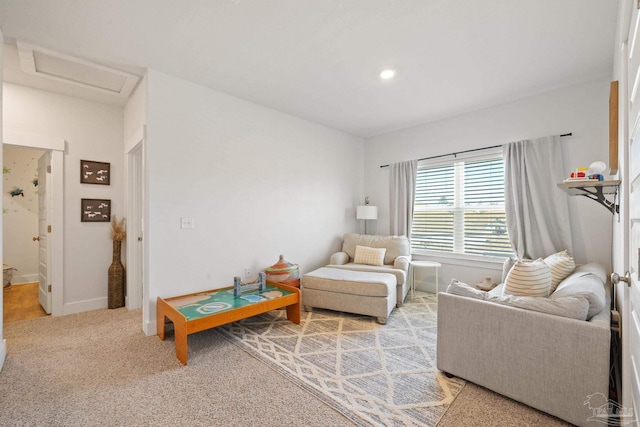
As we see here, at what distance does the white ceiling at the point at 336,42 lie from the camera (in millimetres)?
1999

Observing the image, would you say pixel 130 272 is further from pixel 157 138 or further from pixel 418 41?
pixel 418 41

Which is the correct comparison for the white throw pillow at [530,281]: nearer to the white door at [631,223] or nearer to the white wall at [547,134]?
the white door at [631,223]

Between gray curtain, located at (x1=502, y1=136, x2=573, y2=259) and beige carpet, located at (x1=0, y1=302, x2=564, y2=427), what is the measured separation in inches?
85.4

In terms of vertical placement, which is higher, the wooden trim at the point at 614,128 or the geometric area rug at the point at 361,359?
the wooden trim at the point at 614,128

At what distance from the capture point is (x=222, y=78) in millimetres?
3016

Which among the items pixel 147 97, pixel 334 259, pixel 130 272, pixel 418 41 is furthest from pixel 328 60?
pixel 130 272

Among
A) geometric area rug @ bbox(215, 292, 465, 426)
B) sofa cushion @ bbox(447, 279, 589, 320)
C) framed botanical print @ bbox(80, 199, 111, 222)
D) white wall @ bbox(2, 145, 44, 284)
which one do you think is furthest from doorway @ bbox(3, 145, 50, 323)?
sofa cushion @ bbox(447, 279, 589, 320)

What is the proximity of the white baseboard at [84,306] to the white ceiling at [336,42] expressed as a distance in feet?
8.15

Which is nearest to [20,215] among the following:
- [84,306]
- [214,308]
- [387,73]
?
[84,306]

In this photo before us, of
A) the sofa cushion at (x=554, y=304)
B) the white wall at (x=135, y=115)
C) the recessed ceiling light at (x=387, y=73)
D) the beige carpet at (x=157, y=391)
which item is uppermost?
the recessed ceiling light at (x=387, y=73)

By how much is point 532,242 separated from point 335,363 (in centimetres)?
274

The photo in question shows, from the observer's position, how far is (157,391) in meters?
1.91

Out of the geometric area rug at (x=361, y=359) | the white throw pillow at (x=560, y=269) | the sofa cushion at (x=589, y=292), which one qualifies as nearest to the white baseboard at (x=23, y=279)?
the geometric area rug at (x=361, y=359)

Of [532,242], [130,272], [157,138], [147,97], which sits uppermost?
[147,97]
